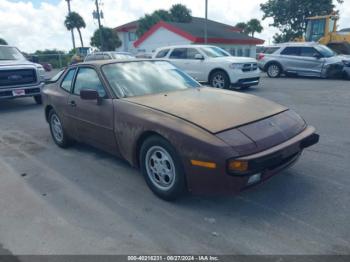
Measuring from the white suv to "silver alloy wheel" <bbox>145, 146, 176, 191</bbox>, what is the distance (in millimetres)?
7527

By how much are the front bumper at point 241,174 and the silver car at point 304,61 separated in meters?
12.6

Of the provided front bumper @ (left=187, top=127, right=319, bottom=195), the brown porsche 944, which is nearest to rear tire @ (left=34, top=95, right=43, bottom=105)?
the brown porsche 944

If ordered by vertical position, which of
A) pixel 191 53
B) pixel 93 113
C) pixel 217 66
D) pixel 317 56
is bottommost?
pixel 93 113

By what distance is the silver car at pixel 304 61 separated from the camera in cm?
1364

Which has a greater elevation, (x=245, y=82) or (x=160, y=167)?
(x=245, y=82)

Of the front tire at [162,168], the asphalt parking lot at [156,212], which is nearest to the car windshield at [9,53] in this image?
the asphalt parking lot at [156,212]

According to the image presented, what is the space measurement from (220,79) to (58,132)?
22.0 ft

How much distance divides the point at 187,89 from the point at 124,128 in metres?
1.19

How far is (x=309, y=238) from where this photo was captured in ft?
8.35

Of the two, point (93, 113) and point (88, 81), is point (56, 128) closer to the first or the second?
point (88, 81)

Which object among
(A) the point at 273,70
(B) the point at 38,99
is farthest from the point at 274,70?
(B) the point at 38,99

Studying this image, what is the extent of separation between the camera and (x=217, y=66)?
10430 mm

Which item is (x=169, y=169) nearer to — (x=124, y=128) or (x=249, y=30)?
(x=124, y=128)

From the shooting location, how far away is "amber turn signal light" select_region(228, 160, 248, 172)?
2.60 metres
